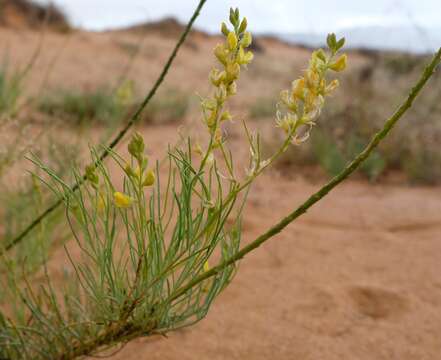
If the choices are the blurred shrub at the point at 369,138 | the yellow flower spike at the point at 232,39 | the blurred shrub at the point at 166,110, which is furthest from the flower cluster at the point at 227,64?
the blurred shrub at the point at 166,110

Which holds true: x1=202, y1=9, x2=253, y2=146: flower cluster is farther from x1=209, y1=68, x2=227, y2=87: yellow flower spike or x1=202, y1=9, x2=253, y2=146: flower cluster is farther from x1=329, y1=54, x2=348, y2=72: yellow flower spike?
x1=329, y1=54, x2=348, y2=72: yellow flower spike

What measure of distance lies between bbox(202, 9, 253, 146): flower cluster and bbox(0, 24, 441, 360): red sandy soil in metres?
0.05

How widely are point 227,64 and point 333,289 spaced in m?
1.01

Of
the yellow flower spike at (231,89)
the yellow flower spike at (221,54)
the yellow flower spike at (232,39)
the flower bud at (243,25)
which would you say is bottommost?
the yellow flower spike at (231,89)

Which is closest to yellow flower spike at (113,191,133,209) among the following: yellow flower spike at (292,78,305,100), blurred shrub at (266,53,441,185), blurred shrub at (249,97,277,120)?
yellow flower spike at (292,78,305,100)

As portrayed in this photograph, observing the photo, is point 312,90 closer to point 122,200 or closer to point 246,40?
point 246,40

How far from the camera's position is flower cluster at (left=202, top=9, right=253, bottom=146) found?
735 mm

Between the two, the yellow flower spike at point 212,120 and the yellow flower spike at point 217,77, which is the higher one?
the yellow flower spike at point 217,77

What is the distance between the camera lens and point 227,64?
75 centimetres

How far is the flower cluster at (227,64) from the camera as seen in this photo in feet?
2.41

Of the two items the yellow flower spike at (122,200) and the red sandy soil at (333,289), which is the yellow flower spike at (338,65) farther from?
the yellow flower spike at (122,200)

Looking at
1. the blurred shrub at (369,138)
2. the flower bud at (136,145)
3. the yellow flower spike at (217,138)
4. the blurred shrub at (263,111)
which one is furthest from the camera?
the blurred shrub at (263,111)

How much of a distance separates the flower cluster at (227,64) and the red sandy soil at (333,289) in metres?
0.05

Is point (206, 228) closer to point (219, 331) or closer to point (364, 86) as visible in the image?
point (219, 331)
